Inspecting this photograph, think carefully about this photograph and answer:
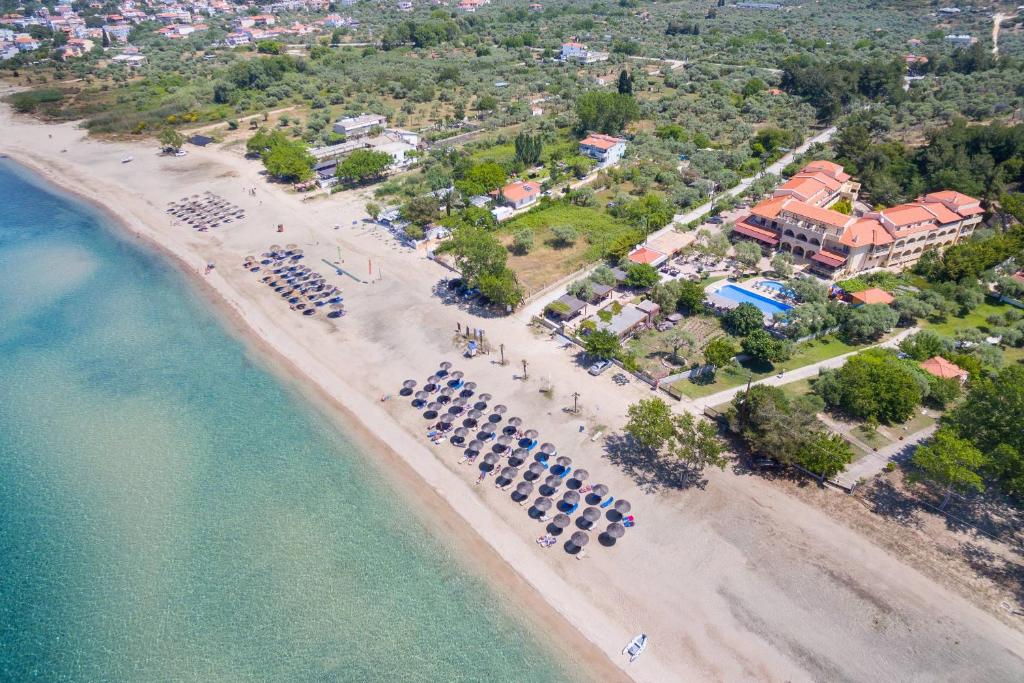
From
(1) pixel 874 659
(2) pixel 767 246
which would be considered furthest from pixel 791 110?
(1) pixel 874 659

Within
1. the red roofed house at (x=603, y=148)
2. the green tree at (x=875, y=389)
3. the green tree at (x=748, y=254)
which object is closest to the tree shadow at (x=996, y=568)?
the green tree at (x=875, y=389)

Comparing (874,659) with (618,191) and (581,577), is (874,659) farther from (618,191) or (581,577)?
(618,191)

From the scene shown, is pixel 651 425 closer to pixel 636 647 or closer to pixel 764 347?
pixel 636 647

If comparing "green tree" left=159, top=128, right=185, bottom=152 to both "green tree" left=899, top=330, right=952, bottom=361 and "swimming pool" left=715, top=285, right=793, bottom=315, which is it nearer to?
"swimming pool" left=715, top=285, right=793, bottom=315

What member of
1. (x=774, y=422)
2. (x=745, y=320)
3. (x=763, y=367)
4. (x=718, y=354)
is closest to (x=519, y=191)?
(x=745, y=320)

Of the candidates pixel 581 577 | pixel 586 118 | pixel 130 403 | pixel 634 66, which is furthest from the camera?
pixel 634 66

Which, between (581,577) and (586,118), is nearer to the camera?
(581,577)

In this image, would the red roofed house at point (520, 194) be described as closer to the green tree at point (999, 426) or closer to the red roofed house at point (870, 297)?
the red roofed house at point (870, 297)
